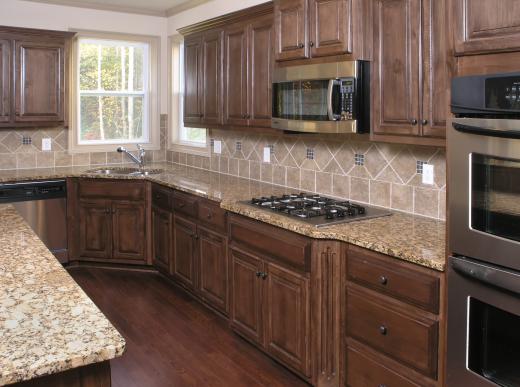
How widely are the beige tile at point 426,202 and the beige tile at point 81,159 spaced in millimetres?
3718

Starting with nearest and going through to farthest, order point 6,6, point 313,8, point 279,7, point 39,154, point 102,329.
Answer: point 102,329 < point 313,8 < point 279,7 < point 6,6 < point 39,154

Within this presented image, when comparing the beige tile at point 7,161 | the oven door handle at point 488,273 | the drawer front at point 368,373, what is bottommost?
the drawer front at point 368,373

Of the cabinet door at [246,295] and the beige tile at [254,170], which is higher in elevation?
the beige tile at [254,170]

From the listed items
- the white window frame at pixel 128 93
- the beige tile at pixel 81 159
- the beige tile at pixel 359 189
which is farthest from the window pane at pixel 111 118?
the beige tile at pixel 359 189

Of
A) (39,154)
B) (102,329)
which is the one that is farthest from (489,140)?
(39,154)

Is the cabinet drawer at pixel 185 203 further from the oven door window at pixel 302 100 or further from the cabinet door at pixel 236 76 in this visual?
the oven door window at pixel 302 100

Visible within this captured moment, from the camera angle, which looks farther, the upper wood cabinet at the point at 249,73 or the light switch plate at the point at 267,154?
the light switch plate at the point at 267,154

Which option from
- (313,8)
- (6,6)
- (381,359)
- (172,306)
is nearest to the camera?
(381,359)

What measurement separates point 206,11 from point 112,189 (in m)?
1.87

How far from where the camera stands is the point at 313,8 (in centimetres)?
325

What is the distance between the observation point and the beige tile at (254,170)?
4.66 meters

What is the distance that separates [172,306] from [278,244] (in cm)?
157

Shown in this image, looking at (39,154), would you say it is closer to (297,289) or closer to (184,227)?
(184,227)

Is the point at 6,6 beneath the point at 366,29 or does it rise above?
above
